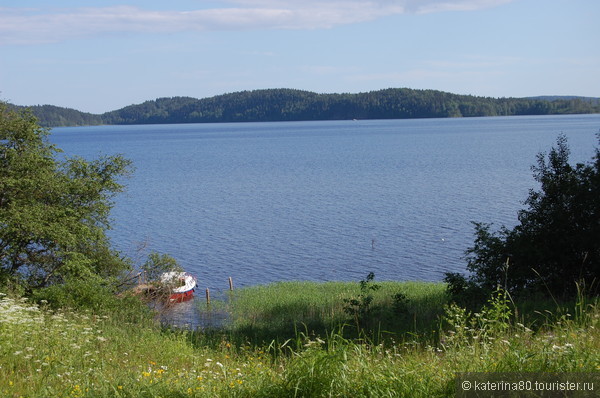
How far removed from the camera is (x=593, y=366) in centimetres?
507

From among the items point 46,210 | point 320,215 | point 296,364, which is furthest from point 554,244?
point 320,215

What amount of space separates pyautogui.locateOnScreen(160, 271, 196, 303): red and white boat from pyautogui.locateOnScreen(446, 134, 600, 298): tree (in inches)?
521

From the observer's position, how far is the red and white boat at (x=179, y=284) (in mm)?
26328

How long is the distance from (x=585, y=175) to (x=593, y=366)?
613 inches

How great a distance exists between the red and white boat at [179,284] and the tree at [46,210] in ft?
11.7

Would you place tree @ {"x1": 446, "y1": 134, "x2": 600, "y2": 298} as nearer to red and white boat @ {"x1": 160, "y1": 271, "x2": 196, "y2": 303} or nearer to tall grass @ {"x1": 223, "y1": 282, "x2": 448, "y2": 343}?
tall grass @ {"x1": 223, "y1": 282, "x2": 448, "y2": 343}

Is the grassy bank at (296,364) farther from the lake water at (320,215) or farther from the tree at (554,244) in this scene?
the lake water at (320,215)

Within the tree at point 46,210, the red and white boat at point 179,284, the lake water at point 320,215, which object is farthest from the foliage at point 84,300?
the lake water at point 320,215

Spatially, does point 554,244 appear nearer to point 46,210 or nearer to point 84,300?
point 84,300

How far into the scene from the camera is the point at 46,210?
1998 centimetres

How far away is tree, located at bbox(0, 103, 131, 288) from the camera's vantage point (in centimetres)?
1956

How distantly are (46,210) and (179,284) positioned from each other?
8.29m

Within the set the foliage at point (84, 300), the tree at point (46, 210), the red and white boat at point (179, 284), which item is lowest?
the red and white boat at point (179, 284)

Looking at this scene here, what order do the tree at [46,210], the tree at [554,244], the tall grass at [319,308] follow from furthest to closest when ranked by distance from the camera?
the tree at [46,210], the tree at [554,244], the tall grass at [319,308]
